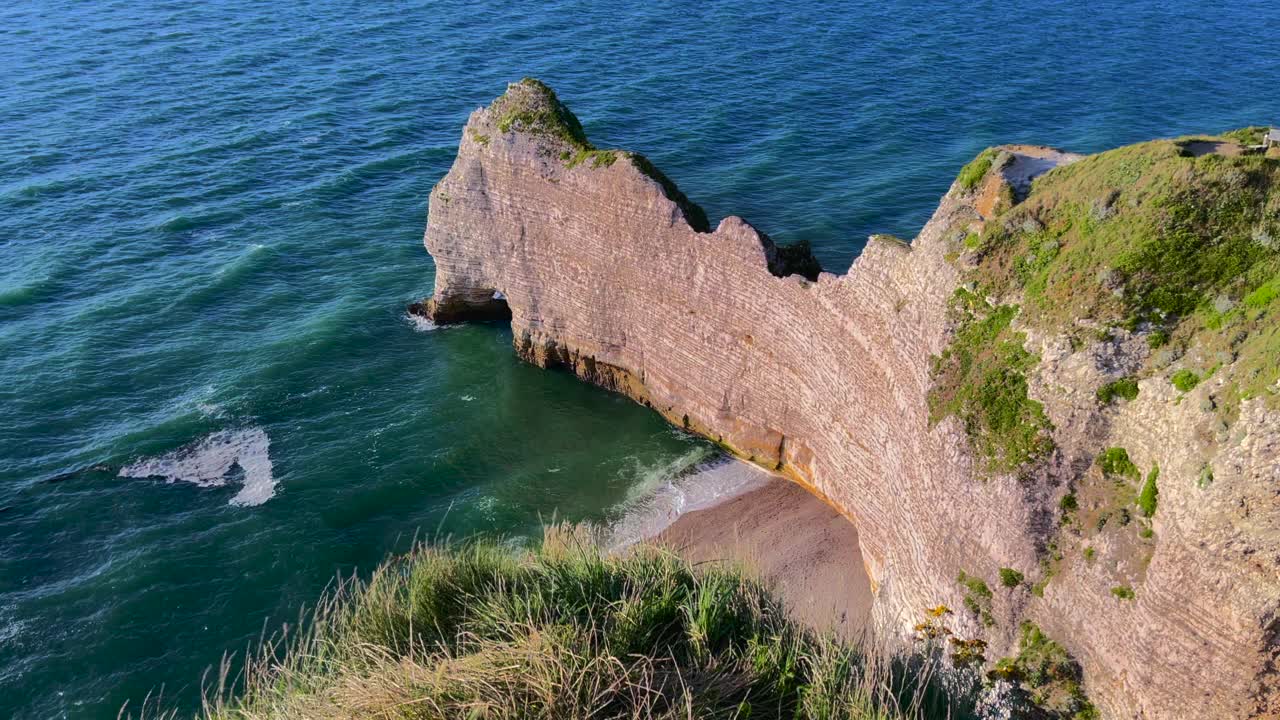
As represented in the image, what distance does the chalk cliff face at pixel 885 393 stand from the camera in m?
16.5

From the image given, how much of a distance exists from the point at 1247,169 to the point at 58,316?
4476 centimetres

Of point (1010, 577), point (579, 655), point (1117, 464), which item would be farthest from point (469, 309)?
point (579, 655)

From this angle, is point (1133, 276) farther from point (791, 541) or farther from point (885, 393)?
point (791, 541)

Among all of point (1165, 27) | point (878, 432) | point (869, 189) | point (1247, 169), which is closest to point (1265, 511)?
point (1247, 169)

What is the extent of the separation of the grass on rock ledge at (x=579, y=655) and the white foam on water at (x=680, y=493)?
1231cm

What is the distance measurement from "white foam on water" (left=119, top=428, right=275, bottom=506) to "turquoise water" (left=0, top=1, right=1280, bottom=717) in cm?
14

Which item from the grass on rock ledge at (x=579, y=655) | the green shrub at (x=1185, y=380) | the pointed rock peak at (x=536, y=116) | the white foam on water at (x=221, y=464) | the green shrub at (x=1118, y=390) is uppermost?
the pointed rock peak at (x=536, y=116)

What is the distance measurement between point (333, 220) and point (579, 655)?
41753 mm

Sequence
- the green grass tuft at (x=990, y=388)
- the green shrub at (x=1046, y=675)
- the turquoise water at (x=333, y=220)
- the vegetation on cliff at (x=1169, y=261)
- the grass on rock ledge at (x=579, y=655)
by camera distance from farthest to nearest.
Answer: the turquoise water at (x=333, y=220) → the green grass tuft at (x=990, y=388) → the green shrub at (x=1046, y=675) → the vegetation on cliff at (x=1169, y=261) → the grass on rock ledge at (x=579, y=655)

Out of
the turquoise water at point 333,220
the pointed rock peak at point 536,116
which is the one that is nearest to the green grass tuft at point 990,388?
the turquoise water at point 333,220

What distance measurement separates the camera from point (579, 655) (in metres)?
13.6

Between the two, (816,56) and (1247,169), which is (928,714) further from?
(816,56)

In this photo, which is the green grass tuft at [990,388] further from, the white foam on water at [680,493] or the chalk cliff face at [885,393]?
the white foam on water at [680,493]

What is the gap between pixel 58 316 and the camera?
4150cm
